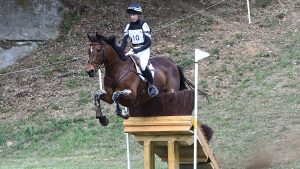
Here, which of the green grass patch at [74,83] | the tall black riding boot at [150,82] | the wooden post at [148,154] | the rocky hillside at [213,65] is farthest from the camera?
the green grass patch at [74,83]

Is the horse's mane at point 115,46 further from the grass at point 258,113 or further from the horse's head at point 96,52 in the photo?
the grass at point 258,113

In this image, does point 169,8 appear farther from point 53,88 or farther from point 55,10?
point 53,88

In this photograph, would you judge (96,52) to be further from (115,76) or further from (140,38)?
(140,38)

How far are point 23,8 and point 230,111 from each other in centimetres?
978

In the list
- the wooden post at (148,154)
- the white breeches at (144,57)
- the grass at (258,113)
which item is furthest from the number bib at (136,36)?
the grass at (258,113)

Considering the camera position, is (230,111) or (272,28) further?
(272,28)

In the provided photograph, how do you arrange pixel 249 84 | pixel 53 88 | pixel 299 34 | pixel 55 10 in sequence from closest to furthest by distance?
pixel 249 84
pixel 53 88
pixel 299 34
pixel 55 10

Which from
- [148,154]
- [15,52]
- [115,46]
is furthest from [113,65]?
[15,52]

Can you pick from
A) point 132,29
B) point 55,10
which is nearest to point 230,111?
point 132,29

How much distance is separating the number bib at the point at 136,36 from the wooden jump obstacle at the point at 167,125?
0.99 metres

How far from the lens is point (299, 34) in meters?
21.9

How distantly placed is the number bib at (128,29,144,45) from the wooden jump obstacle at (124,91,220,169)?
990 millimetres

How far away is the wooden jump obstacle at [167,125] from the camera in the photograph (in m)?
10.2

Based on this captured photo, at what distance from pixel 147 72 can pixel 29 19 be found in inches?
533
